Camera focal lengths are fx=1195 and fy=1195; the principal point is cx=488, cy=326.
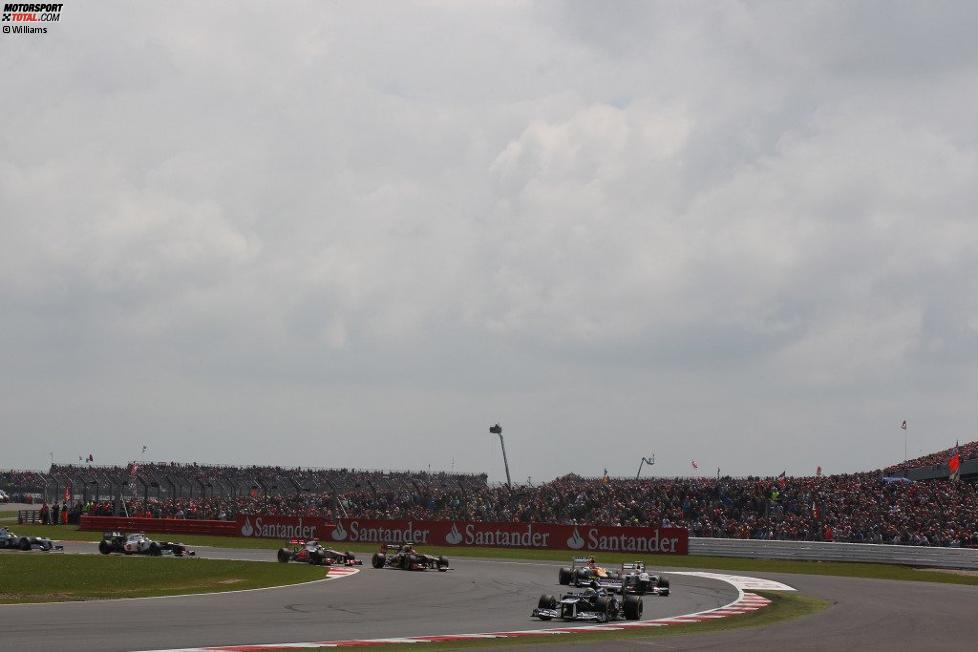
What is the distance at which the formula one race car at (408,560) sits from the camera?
34938 mm

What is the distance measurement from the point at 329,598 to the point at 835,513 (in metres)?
24.6

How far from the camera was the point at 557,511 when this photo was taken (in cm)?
5112

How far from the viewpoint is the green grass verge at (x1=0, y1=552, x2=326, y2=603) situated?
2494 centimetres

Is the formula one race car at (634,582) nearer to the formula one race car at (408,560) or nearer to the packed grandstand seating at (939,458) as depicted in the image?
the formula one race car at (408,560)

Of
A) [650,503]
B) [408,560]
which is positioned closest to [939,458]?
[650,503]

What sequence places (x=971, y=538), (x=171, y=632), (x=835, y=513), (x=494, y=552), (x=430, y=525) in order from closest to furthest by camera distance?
(x=171, y=632) → (x=971, y=538) → (x=835, y=513) → (x=494, y=552) → (x=430, y=525)

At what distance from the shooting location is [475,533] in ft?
165

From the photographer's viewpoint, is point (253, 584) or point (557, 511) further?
point (557, 511)

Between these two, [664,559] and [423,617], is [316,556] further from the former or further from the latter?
[423,617]

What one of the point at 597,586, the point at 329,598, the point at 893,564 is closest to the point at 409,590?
the point at 329,598

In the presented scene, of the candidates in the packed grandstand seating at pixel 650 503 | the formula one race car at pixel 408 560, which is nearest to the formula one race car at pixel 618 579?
the formula one race car at pixel 408 560

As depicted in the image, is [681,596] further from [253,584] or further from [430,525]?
[430,525]

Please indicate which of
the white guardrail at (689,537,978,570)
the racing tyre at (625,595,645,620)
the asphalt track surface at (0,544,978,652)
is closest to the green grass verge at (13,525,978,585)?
the white guardrail at (689,537,978,570)

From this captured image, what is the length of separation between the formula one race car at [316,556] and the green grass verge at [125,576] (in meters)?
0.44
